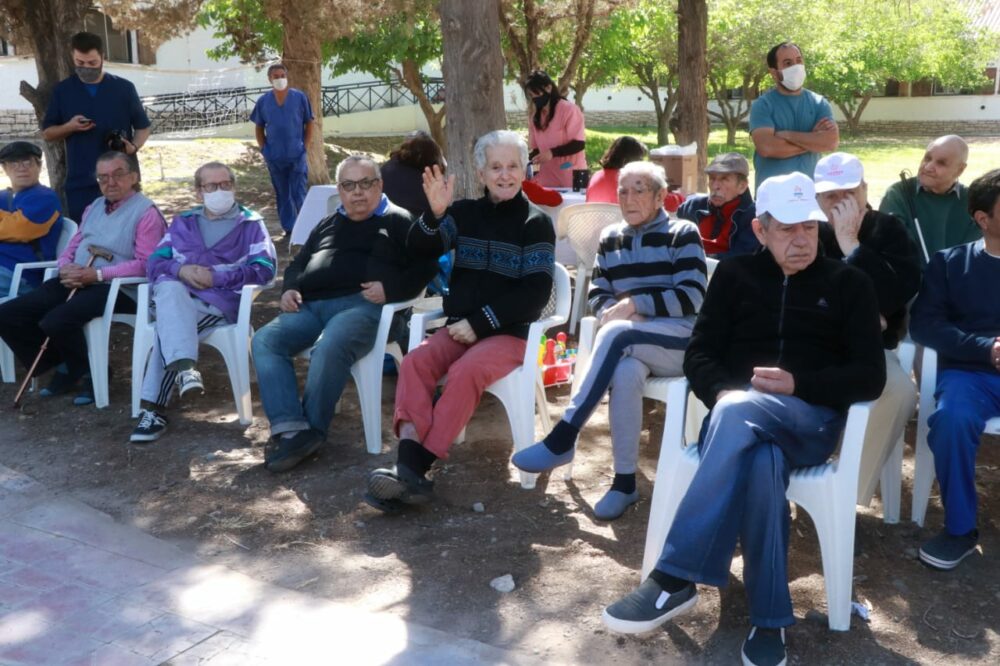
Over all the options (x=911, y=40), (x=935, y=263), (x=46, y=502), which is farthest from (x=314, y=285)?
(x=911, y=40)

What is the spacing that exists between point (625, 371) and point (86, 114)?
4.58 meters

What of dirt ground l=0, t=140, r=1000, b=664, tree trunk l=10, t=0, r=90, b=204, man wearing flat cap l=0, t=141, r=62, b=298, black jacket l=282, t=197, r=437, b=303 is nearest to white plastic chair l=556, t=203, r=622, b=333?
dirt ground l=0, t=140, r=1000, b=664

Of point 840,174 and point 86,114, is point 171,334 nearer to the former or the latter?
point 86,114

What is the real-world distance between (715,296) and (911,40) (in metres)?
30.3

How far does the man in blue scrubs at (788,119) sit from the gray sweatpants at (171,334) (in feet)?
10.7

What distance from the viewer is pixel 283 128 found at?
1080cm

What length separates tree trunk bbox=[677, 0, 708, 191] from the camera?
28.3 ft

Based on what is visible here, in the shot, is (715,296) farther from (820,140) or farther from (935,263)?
(820,140)

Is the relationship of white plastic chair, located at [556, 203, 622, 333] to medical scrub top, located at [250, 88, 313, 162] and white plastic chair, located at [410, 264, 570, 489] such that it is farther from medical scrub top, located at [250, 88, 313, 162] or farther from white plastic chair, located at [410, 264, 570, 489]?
medical scrub top, located at [250, 88, 313, 162]

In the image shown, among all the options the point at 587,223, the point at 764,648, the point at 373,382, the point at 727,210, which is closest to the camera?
the point at 764,648

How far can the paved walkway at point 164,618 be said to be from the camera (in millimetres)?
3244

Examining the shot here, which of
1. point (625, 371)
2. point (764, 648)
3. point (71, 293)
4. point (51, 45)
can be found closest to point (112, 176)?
point (71, 293)

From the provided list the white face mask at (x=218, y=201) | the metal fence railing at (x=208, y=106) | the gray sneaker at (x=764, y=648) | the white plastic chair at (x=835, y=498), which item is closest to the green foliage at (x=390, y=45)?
the metal fence railing at (x=208, y=106)

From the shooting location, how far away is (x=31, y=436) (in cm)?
550
